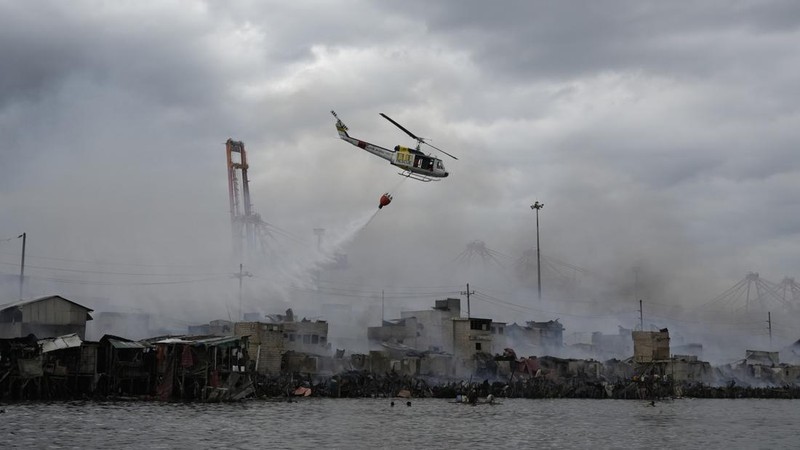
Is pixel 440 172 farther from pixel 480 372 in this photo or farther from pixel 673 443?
pixel 673 443

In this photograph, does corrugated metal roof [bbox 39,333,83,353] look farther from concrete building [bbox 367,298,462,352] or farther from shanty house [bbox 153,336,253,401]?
concrete building [bbox 367,298,462,352]

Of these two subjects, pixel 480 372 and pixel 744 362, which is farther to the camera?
pixel 744 362

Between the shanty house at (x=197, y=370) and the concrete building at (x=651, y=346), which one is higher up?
the concrete building at (x=651, y=346)

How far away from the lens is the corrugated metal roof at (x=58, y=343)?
60.8 m

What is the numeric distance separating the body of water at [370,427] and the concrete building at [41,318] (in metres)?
19.6

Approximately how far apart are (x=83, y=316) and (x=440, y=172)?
3903 cm

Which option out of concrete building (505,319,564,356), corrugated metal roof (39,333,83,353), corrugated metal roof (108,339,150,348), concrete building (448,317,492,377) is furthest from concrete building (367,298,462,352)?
corrugated metal roof (39,333,83,353)

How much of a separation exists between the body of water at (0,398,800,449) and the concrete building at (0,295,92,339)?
1962cm

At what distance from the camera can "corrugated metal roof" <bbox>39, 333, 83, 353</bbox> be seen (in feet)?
199

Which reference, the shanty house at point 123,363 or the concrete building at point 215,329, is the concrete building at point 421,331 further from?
the shanty house at point 123,363

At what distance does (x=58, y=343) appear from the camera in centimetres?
6166

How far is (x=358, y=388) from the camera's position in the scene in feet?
272

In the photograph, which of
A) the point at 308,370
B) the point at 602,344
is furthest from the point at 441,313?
the point at 602,344

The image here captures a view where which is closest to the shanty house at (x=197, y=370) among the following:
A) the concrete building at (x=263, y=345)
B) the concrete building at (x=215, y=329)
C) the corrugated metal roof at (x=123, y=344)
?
the corrugated metal roof at (x=123, y=344)
